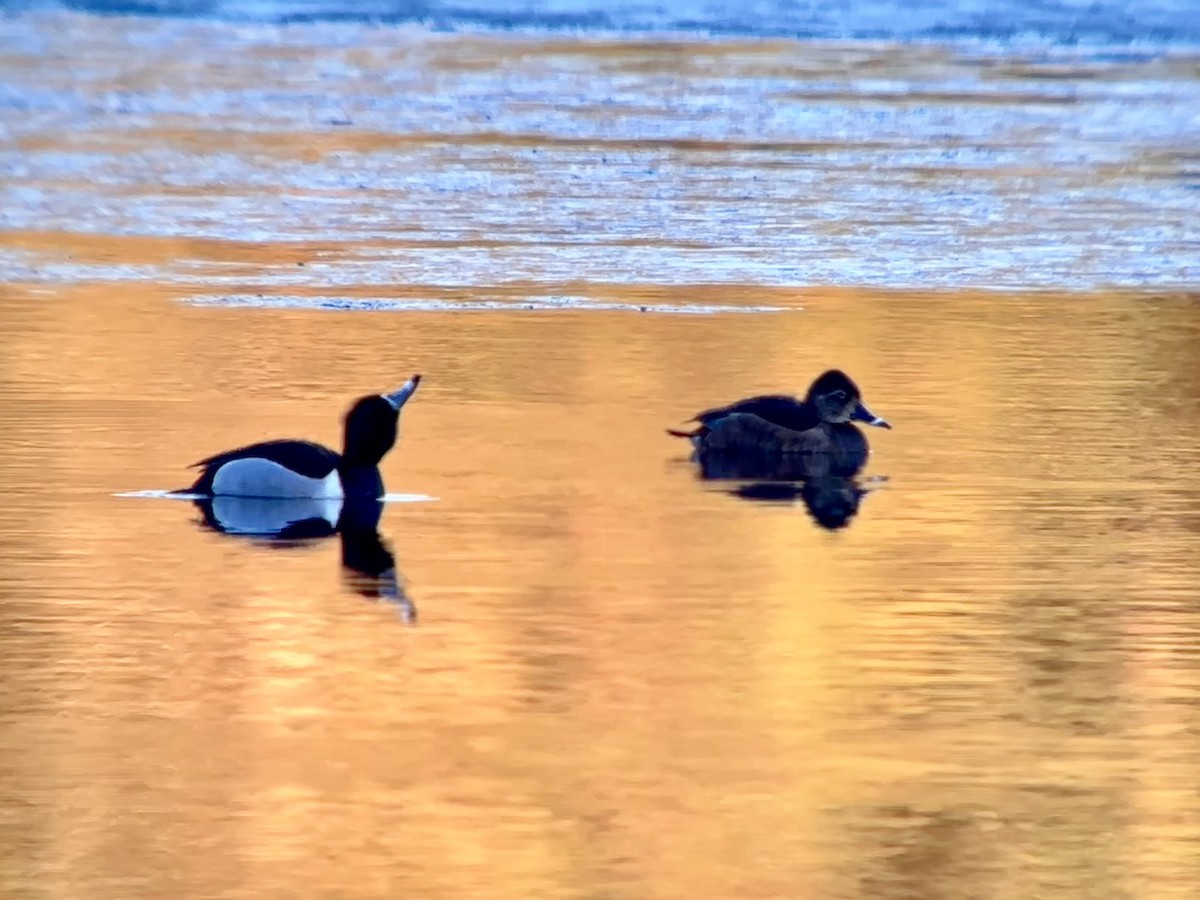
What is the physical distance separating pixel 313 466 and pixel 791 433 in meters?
2.16

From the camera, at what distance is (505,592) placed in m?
8.26

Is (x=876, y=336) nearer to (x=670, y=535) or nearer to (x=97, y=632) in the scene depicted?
(x=670, y=535)

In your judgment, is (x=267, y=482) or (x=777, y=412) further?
(x=777, y=412)

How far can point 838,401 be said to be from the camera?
442 inches

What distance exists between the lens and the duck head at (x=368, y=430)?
9.99 metres

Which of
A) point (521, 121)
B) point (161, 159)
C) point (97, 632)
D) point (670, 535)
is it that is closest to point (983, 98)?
point (521, 121)

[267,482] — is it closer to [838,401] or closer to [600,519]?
[600,519]

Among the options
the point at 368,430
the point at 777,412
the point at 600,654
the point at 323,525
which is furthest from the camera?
the point at 777,412

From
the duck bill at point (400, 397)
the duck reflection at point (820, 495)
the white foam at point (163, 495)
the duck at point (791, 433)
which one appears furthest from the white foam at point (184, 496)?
the duck at point (791, 433)

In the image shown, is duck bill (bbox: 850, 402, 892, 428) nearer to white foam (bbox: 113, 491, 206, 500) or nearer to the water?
the water

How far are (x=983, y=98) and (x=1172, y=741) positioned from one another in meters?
18.6

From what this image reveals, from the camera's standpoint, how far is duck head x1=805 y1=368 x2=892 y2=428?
36.8 feet

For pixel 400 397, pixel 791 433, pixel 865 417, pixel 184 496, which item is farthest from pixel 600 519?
pixel 865 417

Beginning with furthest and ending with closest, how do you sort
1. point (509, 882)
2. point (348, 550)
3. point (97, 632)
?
1. point (348, 550)
2. point (97, 632)
3. point (509, 882)
